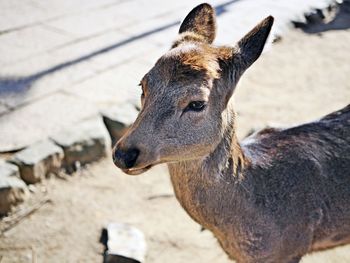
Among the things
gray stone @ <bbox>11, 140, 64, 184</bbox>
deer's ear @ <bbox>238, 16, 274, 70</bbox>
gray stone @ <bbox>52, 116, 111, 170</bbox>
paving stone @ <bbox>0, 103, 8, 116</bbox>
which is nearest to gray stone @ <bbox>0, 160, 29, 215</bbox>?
gray stone @ <bbox>11, 140, 64, 184</bbox>

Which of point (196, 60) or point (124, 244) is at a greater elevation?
point (196, 60)

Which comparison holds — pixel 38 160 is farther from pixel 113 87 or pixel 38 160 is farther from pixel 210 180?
pixel 210 180

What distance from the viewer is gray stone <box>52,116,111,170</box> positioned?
570 centimetres

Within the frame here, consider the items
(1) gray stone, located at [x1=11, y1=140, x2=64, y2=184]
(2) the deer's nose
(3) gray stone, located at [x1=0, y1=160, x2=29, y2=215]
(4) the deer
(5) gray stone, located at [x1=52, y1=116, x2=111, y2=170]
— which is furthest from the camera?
(5) gray stone, located at [x1=52, y1=116, x2=111, y2=170]

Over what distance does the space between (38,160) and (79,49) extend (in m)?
2.97

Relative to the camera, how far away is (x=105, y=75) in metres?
7.39

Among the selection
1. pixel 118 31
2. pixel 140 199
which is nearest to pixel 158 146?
pixel 140 199

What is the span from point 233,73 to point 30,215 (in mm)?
2678

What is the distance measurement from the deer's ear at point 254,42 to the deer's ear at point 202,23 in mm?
448

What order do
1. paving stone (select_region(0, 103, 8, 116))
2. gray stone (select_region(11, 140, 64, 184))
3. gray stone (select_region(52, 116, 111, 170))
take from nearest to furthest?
gray stone (select_region(11, 140, 64, 184)) → gray stone (select_region(52, 116, 111, 170)) → paving stone (select_region(0, 103, 8, 116))

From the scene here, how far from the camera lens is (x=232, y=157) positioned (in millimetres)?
3424

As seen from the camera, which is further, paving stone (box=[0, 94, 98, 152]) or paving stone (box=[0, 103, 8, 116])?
paving stone (box=[0, 103, 8, 116])

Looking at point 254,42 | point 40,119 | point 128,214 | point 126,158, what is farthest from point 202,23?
point 40,119

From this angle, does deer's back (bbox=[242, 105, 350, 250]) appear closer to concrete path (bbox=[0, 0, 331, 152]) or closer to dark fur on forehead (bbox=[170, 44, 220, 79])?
dark fur on forehead (bbox=[170, 44, 220, 79])
